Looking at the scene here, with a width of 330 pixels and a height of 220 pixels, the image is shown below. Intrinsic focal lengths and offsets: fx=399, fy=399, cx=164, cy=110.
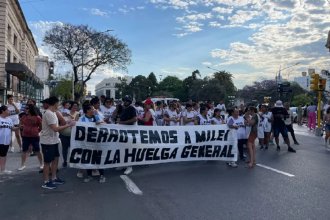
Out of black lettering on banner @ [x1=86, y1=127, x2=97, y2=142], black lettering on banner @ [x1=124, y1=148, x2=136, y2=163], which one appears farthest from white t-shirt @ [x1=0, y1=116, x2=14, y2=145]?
black lettering on banner @ [x1=124, y1=148, x2=136, y2=163]

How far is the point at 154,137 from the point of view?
10.1m

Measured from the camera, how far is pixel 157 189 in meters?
7.90

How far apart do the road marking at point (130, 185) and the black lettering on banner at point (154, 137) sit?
1.22 meters

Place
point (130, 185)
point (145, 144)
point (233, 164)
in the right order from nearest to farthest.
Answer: point (130, 185) → point (145, 144) → point (233, 164)

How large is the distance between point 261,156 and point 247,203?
633 centimetres

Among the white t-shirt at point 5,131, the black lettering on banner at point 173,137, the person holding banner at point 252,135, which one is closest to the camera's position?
the white t-shirt at point 5,131

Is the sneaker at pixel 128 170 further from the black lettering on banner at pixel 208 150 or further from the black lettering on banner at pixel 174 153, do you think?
the black lettering on banner at pixel 208 150

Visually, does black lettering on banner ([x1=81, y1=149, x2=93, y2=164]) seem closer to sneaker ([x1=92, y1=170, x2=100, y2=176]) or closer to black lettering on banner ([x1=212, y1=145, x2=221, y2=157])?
sneaker ([x1=92, y1=170, x2=100, y2=176])

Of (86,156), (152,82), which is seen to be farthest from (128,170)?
(152,82)

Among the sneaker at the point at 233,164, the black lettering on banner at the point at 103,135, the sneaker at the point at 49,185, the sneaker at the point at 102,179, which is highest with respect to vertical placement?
the black lettering on banner at the point at 103,135

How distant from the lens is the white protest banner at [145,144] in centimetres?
886

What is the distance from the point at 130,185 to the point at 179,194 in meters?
1.28

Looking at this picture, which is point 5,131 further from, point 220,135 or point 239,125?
point 239,125

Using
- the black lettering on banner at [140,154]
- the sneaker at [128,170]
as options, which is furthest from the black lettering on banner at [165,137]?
the sneaker at [128,170]
